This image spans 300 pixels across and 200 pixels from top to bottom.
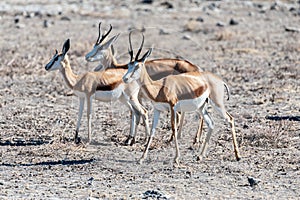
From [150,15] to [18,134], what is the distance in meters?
24.2

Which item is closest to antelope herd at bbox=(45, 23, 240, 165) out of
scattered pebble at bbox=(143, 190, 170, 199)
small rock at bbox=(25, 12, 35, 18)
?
scattered pebble at bbox=(143, 190, 170, 199)

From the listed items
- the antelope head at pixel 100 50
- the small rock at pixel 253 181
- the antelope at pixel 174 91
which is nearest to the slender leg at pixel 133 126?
the antelope head at pixel 100 50

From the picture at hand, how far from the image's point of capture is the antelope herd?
9797mm

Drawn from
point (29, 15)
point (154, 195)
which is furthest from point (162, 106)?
point (29, 15)

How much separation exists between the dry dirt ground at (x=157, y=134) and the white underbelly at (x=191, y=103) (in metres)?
0.68

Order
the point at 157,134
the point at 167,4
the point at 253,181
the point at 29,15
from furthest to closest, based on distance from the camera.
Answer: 1. the point at 167,4
2. the point at 29,15
3. the point at 157,134
4. the point at 253,181

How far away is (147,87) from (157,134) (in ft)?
6.90

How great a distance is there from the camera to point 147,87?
985 centimetres

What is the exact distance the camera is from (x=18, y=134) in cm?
1179

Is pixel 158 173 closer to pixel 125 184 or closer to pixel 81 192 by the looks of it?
pixel 125 184

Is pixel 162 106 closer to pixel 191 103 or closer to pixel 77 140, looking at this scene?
pixel 191 103

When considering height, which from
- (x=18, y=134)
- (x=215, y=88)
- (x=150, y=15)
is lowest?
(x=150, y=15)

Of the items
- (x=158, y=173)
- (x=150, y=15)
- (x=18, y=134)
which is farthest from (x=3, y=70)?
(x=150, y=15)

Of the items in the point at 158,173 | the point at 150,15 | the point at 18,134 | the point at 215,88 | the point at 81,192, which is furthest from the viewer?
the point at 150,15
